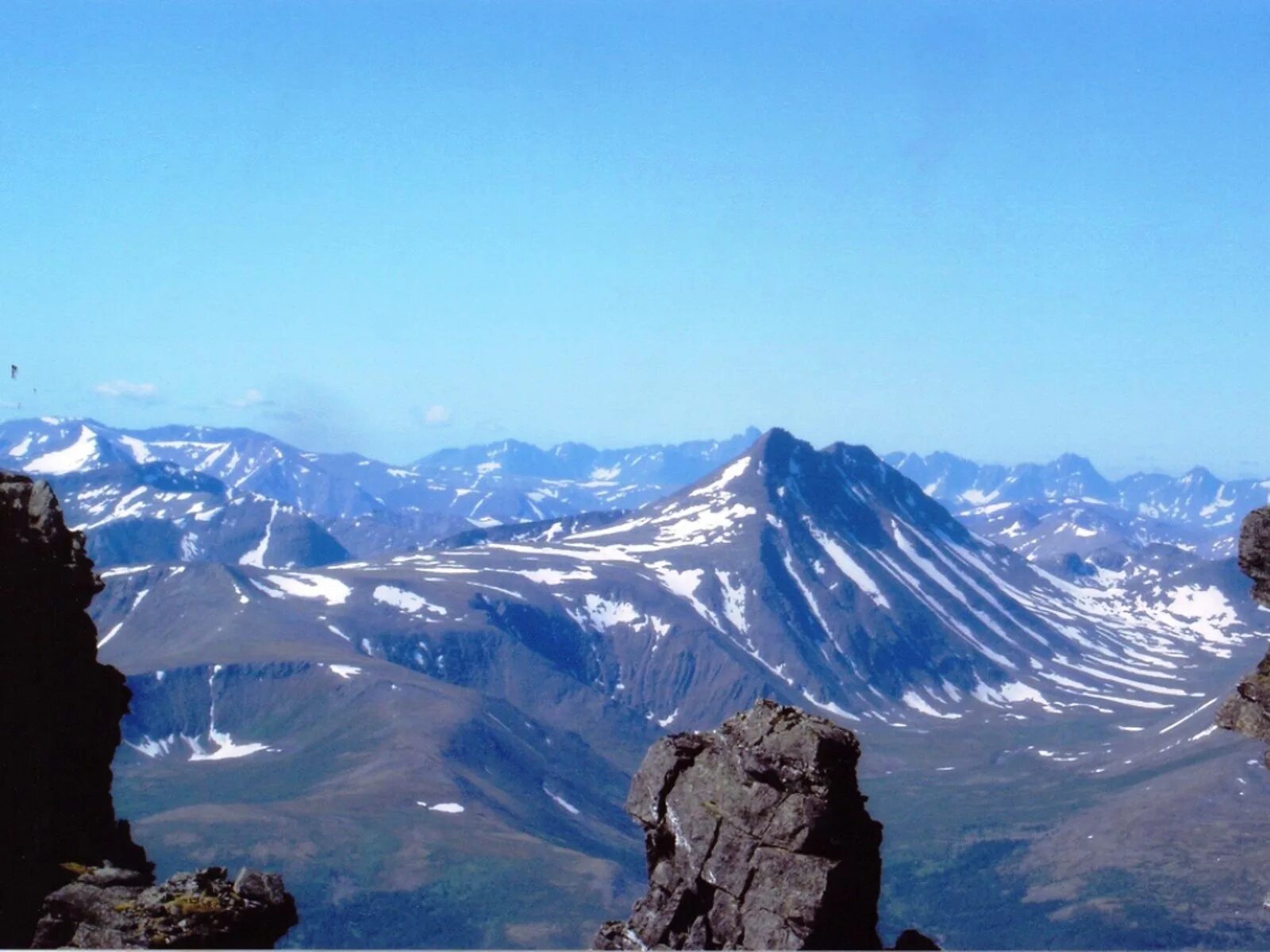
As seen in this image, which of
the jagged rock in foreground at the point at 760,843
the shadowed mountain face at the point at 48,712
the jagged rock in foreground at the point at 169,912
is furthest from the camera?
the shadowed mountain face at the point at 48,712

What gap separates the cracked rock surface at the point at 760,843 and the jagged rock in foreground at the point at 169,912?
298 inches

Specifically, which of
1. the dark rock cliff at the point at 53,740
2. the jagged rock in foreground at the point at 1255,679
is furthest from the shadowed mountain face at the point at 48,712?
the jagged rock in foreground at the point at 1255,679

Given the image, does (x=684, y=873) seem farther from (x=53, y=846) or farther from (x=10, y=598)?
(x=10, y=598)

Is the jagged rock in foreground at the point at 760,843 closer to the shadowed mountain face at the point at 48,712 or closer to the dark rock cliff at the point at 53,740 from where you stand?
the dark rock cliff at the point at 53,740

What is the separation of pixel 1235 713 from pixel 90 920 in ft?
94.2

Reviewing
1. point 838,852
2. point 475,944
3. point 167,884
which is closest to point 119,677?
point 167,884

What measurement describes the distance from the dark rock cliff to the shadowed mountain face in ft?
0.09

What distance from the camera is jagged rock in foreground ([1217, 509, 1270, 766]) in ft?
110

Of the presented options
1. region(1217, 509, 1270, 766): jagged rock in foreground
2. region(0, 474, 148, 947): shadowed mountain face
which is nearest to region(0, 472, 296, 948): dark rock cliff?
region(0, 474, 148, 947): shadowed mountain face

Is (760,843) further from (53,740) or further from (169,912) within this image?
(53,740)

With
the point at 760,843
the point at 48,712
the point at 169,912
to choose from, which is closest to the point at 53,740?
the point at 48,712

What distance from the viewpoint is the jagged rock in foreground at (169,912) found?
21891mm

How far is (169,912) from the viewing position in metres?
22.2

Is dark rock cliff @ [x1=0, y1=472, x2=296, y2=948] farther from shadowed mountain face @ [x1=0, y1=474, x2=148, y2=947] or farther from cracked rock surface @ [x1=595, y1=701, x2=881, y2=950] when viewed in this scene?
cracked rock surface @ [x1=595, y1=701, x2=881, y2=950]
